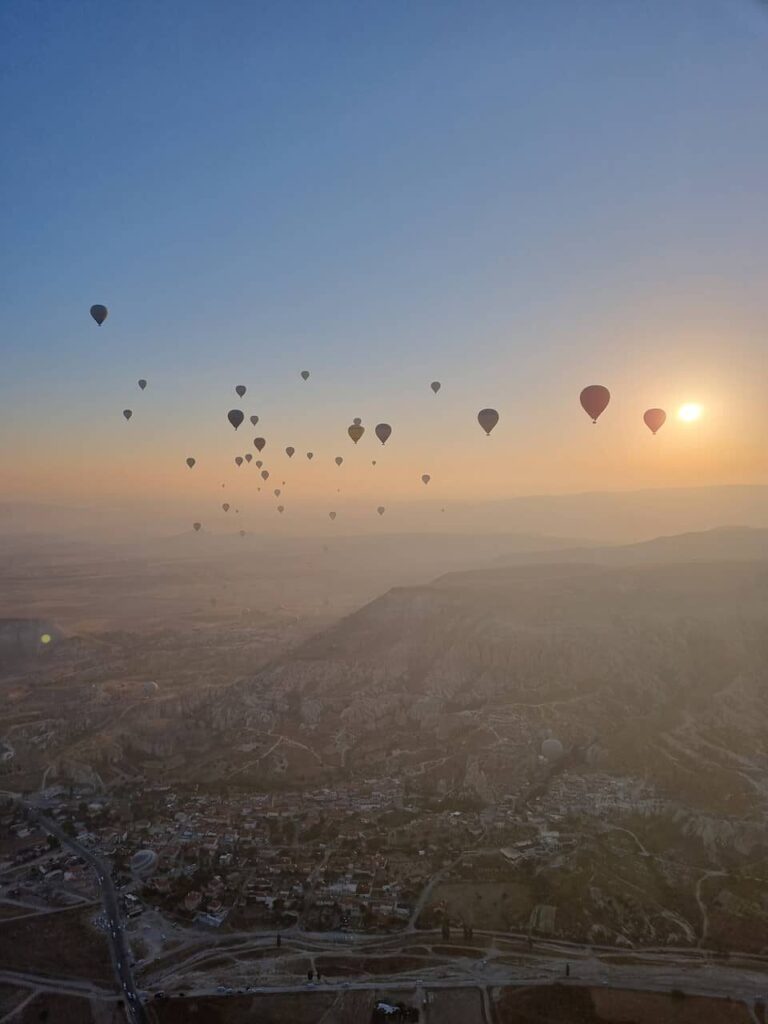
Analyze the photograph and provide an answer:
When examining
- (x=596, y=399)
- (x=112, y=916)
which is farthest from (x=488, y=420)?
(x=112, y=916)

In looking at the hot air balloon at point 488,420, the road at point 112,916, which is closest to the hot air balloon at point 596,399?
the hot air balloon at point 488,420

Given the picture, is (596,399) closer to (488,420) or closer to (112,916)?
(488,420)

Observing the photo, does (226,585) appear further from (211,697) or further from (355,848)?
(355,848)

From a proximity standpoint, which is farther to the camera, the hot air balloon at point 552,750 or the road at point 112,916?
the hot air balloon at point 552,750

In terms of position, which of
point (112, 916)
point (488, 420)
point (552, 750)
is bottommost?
point (112, 916)

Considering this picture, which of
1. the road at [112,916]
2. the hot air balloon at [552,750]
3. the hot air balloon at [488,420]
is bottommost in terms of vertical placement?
the road at [112,916]

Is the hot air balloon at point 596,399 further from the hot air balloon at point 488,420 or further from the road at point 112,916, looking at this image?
the road at point 112,916

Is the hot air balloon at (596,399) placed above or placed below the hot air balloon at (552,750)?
above

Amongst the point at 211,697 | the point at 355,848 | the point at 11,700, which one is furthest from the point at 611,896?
the point at 11,700
